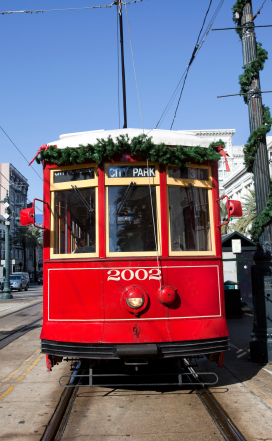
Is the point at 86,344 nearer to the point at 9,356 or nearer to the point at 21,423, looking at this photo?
the point at 21,423

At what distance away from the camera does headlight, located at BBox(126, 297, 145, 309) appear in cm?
472

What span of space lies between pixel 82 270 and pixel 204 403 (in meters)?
2.11

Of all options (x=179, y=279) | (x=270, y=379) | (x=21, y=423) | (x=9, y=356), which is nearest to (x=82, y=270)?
(x=179, y=279)

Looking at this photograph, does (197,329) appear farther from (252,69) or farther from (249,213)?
(249,213)

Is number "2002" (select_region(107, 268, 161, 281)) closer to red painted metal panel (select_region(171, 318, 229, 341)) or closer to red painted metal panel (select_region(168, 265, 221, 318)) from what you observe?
red painted metal panel (select_region(168, 265, 221, 318))

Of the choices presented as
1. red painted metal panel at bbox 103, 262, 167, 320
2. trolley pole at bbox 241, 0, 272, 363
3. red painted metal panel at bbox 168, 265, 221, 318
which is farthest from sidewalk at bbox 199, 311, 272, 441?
red painted metal panel at bbox 103, 262, 167, 320

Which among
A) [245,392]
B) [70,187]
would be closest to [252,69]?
[70,187]

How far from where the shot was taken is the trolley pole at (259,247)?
22.4 ft

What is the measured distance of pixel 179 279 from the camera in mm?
4949

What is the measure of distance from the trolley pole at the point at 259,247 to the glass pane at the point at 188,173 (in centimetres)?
248

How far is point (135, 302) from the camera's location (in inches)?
186

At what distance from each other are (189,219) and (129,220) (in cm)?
80

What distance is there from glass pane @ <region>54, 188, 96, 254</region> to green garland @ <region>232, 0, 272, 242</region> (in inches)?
141

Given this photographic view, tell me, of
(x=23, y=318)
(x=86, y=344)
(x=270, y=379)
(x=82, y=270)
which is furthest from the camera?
(x=23, y=318)
